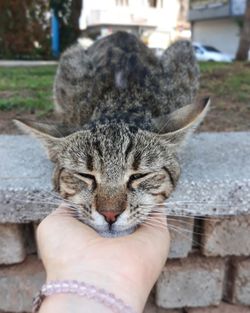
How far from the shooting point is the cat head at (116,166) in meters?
1.75

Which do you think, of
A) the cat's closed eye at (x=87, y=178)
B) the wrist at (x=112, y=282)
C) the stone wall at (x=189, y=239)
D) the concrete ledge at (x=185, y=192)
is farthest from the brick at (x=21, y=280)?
the wrist at (x=112, y=282)

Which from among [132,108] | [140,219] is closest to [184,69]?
[132,108]

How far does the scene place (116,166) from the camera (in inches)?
71.5

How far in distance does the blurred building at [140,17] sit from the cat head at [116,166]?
92.7 ft

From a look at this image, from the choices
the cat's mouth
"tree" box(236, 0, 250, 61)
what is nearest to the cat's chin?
the cat's mouth

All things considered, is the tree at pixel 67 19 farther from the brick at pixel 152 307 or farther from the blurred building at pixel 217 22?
the brick at pixel 152 307

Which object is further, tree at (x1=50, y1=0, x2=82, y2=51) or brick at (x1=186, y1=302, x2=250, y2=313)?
tree at (x1=50, y1=0, x2=82, y2=51)

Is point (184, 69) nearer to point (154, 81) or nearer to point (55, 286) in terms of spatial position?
point (154, 81)

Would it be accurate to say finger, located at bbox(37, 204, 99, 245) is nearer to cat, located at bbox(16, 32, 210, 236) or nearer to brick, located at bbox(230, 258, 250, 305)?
cat, located at bbox(16, 32, 210, 236)

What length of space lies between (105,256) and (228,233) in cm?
78

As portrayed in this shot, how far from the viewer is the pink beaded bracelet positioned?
1.43 meters

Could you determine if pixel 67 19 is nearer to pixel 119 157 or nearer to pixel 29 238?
pixel 29 238

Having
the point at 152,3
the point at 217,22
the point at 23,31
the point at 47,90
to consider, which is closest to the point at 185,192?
the point at 47,90

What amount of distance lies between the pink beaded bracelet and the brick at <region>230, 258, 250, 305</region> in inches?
37.3
